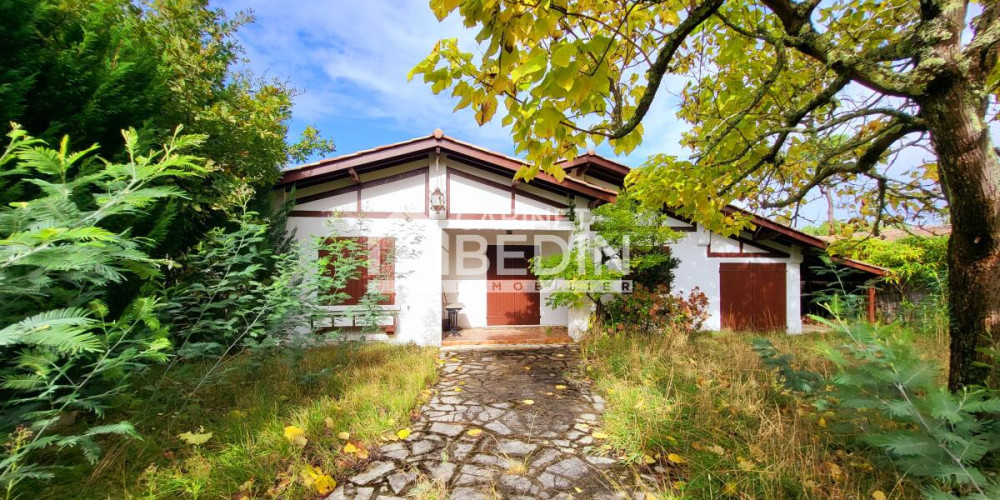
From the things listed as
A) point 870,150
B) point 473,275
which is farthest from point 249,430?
point 473,275

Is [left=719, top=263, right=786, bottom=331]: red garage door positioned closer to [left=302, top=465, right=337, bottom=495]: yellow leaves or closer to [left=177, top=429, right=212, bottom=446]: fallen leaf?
[left=302, top=465, right=337, bottom=495]: yellow leaves

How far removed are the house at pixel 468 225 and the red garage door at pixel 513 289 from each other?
550 millimetres

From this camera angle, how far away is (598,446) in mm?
2881

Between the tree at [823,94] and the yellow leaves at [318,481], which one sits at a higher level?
the tree at [823,94]

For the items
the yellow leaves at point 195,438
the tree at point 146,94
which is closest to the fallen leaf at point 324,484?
the yellow leaves at point 195,438

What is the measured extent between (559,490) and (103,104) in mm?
4647

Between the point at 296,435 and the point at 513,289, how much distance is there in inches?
264

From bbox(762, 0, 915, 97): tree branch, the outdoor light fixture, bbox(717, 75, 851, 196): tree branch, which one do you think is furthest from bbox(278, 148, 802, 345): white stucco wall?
bbox(762, 0, 915, 97): tree branch

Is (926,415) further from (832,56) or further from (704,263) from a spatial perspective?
(704,263)

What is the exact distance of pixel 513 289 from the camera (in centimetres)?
906

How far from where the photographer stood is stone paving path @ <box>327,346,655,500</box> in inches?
90.9

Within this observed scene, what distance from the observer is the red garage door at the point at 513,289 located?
9.02 meters

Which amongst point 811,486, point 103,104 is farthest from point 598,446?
point 103,104

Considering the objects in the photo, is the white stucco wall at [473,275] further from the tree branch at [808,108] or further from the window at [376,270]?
the tree branch at [808,108]
